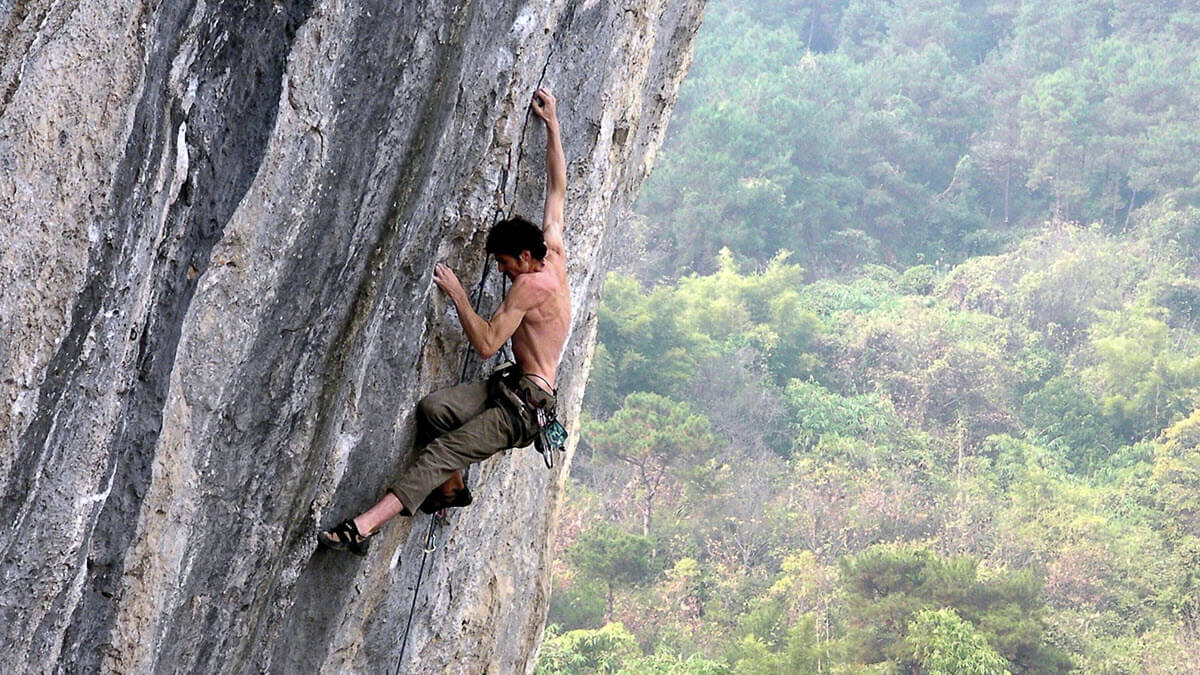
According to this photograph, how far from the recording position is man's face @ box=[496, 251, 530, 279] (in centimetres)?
418

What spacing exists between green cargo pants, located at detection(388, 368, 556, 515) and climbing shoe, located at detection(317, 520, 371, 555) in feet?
0.60

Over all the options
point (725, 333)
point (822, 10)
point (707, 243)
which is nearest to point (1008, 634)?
point (725, 333)

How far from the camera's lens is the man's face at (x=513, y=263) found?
4.18 meters

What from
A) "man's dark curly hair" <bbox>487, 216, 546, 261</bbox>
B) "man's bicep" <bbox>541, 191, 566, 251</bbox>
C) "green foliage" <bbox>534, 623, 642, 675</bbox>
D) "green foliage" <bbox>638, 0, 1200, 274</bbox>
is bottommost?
"green foliage" <bbox>534, 623, 642, 675</bbox>

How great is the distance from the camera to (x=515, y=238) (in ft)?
13.6

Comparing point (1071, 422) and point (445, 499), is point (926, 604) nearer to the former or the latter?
point (445, 499)

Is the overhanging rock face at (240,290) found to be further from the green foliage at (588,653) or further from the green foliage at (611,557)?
the green foliage at (611,557)

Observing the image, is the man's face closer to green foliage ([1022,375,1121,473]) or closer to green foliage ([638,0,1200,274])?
green foliage ([1022,375,1121,473])

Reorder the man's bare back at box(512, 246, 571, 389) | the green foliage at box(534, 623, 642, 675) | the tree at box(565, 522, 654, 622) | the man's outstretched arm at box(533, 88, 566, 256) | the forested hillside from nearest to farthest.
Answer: the man's bare back at box(512, 246, 571, 389)
the man's outstretched arm at box(533, 88, 566, 256)
the green foliage at box(534, 623, 642, 675)
the forested hillside
the tree at box(565, 522, 654, 622)

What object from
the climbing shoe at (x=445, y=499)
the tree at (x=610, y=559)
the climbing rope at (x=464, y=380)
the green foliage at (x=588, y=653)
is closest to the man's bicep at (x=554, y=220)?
the climbing rope at (x=464, y=380)

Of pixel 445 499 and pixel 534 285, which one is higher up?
pixel 534 285

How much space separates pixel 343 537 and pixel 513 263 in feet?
3.67

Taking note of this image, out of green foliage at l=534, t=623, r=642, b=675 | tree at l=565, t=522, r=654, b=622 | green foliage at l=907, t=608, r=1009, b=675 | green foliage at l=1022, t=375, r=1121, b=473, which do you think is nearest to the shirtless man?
green foliage at l=907, t=608, r=1009, b=675

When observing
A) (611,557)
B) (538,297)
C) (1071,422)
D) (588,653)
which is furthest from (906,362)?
(538,297)
